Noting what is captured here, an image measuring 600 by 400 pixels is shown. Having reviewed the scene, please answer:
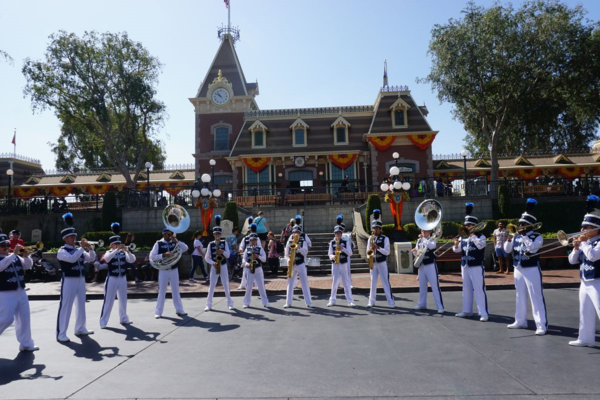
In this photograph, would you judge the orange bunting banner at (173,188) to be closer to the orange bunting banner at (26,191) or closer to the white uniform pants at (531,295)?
the orange bunting banner at (26,191)

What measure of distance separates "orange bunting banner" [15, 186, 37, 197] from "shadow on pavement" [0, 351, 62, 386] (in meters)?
34.1

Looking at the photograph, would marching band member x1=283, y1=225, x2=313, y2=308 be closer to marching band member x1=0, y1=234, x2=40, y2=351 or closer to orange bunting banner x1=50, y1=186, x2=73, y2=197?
marching band member x1=0, y1=234, x2=40, y2=351

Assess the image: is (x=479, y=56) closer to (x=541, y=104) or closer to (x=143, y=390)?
(x=541, y=104)

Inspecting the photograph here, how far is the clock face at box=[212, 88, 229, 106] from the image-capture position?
3250cm

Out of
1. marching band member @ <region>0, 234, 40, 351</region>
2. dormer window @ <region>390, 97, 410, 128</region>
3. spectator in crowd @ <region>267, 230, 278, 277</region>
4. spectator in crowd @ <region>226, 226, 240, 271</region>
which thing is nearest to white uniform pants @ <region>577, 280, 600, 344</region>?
marching band member @ <region>0, 234, 40, 351</region>

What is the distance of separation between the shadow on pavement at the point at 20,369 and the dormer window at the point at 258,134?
24.7 m

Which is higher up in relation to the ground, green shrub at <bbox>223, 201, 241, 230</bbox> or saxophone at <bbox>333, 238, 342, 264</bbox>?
green shrub at <bbox>223, 201, 241, 230</bbox>

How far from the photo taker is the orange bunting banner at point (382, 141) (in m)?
29.2

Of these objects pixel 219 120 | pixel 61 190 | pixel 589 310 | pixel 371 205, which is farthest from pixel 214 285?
pixel 61 190

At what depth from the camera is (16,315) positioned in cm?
718

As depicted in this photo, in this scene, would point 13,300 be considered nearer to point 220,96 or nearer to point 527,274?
point 527,274

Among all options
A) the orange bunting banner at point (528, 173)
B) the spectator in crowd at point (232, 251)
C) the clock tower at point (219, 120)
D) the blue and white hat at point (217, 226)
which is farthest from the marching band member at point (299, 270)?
the orange bunting banner at point (528, 173)

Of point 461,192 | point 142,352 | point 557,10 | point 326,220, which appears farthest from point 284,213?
point 557,10

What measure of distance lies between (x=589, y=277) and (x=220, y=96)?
29.6 metres
